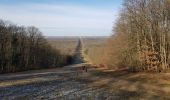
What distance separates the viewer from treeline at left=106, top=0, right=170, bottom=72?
170 ft

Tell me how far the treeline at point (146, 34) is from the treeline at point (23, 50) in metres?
26.8

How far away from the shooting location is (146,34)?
54.4 metres

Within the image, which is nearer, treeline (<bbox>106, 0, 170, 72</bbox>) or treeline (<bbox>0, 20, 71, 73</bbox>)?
treeline (<bbox>106, 0, 170, 72</bbox>)

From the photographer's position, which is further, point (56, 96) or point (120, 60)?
point (120, 60)

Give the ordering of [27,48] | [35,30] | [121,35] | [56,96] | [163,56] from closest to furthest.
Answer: [56,96] → [163,56] → [121,35] → [27,48] → [35,30]

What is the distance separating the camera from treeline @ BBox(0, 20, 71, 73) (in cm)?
7081

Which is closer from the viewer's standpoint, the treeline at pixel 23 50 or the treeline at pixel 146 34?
the treeline at pixel 146 34

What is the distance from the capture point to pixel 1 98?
2614cm

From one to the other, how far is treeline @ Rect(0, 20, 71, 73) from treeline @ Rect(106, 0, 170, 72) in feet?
87.8

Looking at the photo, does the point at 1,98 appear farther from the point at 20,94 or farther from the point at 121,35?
the point at 121,35

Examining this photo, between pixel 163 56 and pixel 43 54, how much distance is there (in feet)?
146

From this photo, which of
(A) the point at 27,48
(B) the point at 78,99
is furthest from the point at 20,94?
(A) the point at 27,48

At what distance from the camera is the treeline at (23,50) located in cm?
7081

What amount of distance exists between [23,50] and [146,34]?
3583cm
